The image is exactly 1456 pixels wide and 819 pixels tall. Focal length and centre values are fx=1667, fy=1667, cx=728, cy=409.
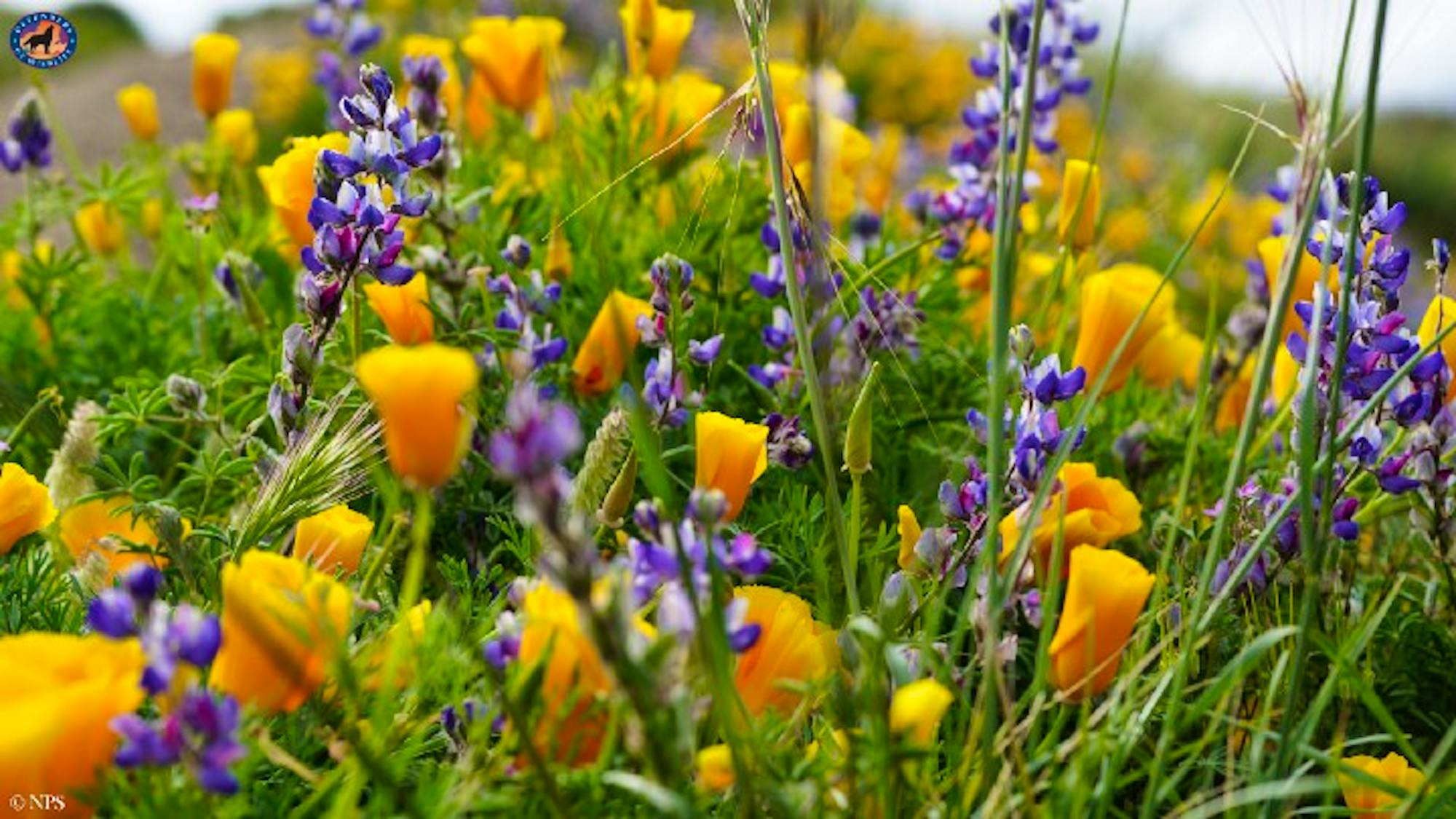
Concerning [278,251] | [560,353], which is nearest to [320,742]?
[560,353]

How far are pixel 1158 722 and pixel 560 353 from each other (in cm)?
72

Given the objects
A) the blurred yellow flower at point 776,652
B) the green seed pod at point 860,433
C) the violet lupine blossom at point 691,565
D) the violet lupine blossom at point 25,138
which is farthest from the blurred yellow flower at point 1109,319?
the violet lupine blossom at point 25,138

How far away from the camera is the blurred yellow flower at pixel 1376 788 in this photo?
133 centimetres

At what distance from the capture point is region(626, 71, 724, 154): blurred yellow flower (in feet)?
7.88

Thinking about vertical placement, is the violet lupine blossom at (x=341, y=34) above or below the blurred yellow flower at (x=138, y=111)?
above

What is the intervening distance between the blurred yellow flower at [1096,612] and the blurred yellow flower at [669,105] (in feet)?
3.90

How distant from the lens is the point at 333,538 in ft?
4.53

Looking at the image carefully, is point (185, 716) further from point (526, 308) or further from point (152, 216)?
point (152, 216)

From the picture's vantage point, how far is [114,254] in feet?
9.51

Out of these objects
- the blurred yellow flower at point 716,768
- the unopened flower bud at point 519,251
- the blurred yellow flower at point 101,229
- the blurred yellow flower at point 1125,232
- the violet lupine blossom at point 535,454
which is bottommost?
the blurred yellow flower at point 101,229

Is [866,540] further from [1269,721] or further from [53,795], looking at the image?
[53,795]

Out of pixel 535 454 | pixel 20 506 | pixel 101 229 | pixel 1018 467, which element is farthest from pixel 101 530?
pixel 101 229

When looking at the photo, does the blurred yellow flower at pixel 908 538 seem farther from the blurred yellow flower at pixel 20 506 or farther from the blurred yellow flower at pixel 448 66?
the blurred yellow flower at pixel 448 66

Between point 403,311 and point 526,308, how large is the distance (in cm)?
15
